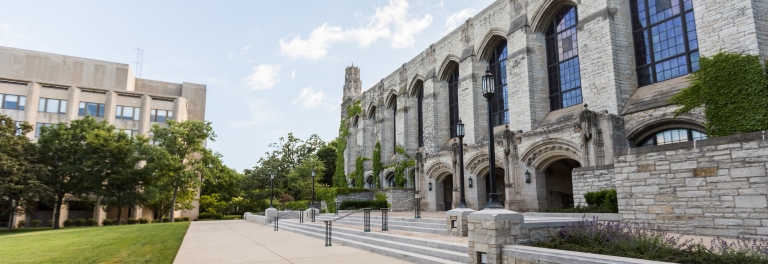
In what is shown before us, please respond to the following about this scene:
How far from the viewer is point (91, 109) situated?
4559 centimetres

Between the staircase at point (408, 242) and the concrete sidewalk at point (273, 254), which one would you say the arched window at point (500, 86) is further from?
the concrete sidewalk at point (273, 254)

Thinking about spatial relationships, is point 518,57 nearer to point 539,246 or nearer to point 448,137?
point 448,137

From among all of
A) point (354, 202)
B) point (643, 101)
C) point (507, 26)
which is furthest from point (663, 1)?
point (354, 202)

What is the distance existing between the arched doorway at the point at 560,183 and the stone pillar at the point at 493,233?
546 inches

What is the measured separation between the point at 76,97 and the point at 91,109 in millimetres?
1803

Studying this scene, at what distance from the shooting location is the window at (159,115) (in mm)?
48000

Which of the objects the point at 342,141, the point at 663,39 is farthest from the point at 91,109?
the point at 663,39

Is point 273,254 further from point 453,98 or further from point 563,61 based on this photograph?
point 453,98

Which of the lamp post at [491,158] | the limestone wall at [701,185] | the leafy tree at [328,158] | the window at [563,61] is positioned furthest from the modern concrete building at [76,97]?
the limestone wall at [701,185]

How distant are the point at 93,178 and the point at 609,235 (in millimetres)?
38752

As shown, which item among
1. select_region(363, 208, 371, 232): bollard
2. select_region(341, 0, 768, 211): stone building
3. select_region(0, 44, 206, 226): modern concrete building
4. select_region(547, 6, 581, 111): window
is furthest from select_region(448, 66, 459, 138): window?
select_region(0, 44, 206, 226): modern concrete building

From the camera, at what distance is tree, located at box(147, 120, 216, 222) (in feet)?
121

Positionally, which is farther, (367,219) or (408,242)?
(367,219)

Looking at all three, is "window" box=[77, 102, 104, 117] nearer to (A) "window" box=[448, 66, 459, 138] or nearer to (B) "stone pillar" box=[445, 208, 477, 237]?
(A) "window" box=[448, 66, 459, 138]
